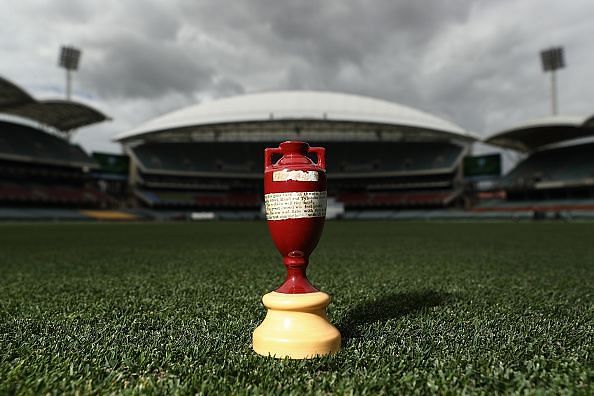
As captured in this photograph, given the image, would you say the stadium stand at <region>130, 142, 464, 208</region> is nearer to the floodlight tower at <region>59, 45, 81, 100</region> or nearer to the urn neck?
the floodlight tower at <region>59, 45, 81, 100</region>

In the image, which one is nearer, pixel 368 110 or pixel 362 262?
pixel 362 262

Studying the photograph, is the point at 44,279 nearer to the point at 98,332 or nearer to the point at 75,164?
the point at 98,332

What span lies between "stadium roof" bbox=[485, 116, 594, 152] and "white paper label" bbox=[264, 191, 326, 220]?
131 ft

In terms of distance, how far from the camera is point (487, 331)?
1953 millimetres

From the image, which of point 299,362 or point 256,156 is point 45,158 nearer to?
point 256,156

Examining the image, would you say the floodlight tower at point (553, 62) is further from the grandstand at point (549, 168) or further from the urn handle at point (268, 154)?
the urn handle at point (268, 154)

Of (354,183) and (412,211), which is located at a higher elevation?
(354,183)

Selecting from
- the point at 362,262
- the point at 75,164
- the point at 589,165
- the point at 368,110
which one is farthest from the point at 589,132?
the point at 75,164

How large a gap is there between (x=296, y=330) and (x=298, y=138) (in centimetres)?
4337

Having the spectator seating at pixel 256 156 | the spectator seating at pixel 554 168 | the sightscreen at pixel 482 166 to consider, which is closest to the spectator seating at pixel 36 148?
the spectator seating at pixel 256 156

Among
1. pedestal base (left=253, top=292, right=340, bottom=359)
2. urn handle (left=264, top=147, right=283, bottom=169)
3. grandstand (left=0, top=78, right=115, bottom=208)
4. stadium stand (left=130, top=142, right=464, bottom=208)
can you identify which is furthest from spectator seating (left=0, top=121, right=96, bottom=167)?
pedestal base (left=253, top=292, right=340, bottom=359)

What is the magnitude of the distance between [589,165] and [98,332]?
48.0 meters

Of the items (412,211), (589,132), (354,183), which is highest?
(589,132)

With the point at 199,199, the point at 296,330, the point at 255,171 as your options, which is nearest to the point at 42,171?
the point at 199,199
